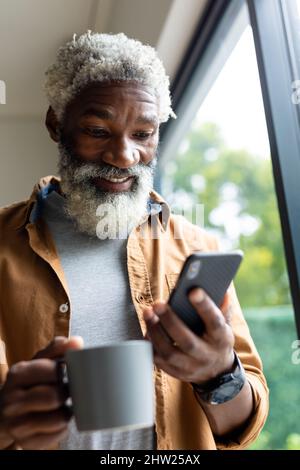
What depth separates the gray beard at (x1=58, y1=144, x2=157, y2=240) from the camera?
2.84 ft

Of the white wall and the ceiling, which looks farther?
the white wall

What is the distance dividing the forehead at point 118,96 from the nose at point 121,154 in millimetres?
67

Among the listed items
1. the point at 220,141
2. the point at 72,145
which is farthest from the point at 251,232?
the point at 72,145

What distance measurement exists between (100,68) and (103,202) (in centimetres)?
24

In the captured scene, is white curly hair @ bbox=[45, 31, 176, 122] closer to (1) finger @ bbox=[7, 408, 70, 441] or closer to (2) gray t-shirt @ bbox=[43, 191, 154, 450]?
(2) gray t-shirt @ bbox=[43, 191, 154, 450]

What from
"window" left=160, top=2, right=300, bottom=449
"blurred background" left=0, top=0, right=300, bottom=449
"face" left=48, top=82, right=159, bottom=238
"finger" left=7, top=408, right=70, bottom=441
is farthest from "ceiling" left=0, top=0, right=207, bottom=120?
"finger" left=7, top=408, right=70, bottom=441

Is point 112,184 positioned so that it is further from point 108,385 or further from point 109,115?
point 108,385

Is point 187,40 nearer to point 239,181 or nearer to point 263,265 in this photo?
point 239,181

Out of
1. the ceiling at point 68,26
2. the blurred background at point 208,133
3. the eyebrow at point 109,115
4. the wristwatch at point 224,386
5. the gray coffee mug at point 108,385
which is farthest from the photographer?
the ceiling at point 68,26

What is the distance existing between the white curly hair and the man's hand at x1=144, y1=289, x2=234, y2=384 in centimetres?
50

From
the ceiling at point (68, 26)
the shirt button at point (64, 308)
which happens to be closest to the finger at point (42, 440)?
the shirt button at point (64, 308)

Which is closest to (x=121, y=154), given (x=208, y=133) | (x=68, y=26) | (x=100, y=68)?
(x=100, y=68)

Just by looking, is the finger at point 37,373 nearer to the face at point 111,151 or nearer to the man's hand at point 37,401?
the man's hand at point 37,401

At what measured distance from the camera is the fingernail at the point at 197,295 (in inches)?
19.4
